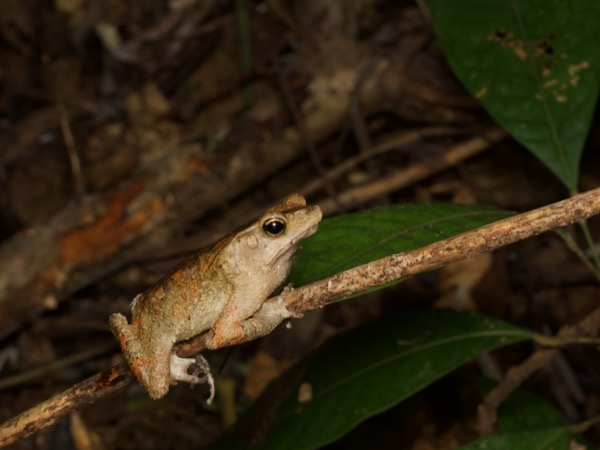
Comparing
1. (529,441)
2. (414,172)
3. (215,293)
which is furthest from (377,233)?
(414,172)

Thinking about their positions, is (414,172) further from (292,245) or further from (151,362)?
(151,362)

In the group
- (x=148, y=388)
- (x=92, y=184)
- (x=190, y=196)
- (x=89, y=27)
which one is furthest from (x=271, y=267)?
(x=89, y=27)

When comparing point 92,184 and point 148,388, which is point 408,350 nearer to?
point 148,388

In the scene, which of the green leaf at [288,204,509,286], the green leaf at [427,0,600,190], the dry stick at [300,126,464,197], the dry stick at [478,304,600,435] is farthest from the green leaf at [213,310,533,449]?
the dry stick at [300,126,464,197]

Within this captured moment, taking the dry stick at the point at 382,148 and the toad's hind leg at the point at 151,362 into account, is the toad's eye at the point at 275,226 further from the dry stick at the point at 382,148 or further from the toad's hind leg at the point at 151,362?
the dry stick at the point at 382,148

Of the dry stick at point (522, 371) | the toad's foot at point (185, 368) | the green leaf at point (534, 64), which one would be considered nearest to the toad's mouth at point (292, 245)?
the toad's foot at point (185, 368)

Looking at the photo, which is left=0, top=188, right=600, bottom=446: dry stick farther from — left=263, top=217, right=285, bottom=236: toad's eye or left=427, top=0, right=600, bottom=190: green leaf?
left=427, top=0, right=600, bottom=190: green leaf
